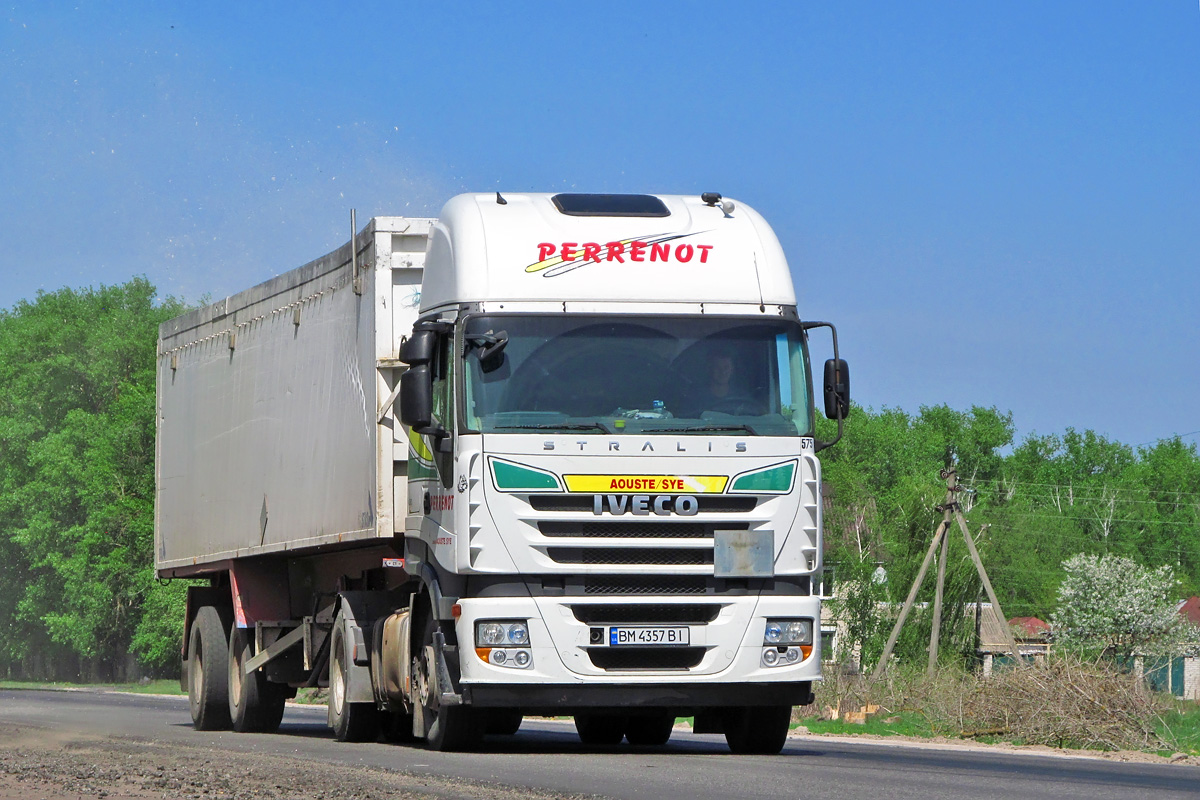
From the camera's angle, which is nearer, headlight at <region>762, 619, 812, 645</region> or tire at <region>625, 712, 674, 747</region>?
headlight at <region>762, 619, 812, 645</region>

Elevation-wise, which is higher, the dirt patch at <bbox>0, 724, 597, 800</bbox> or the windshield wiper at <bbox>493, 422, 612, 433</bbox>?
the windshield wiper at <bbox>493, 422, 612, 433</bbox>

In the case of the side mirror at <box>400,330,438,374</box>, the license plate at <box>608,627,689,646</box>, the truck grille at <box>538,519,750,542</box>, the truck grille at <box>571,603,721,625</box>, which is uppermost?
the side mirror at <box>400,330,438,374</box>

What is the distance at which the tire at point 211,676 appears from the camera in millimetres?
19203

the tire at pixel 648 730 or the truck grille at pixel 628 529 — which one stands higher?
the truck grille at pixel 628 529

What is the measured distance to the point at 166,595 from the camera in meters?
58.7

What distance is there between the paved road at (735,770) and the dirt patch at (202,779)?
1.39ft

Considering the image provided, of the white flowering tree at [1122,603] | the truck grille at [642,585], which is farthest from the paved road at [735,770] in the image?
the white flowering tree at [1122,603]

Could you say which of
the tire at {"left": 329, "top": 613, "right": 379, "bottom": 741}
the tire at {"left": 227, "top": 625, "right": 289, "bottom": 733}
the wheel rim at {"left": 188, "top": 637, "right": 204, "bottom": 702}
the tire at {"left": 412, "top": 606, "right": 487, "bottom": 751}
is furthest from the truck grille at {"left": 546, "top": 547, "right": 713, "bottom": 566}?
the wheel rim at {"left": 188, "top": 637, "right": 204, "bottom": 702}

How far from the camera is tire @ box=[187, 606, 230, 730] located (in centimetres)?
1920

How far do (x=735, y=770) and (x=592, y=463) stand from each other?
2299 mm

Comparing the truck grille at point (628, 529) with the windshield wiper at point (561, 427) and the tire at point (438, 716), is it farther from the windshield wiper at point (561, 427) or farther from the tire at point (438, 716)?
the tire at point (438, 716)

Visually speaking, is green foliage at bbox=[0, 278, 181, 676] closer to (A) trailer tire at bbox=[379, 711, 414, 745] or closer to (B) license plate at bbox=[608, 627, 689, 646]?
(A) trailer tire at bbox=[379, 711, 414, 745]

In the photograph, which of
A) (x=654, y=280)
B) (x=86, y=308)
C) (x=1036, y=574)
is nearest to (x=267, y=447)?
(x=654, y=280)

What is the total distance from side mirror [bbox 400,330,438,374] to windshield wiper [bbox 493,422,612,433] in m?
0.78
